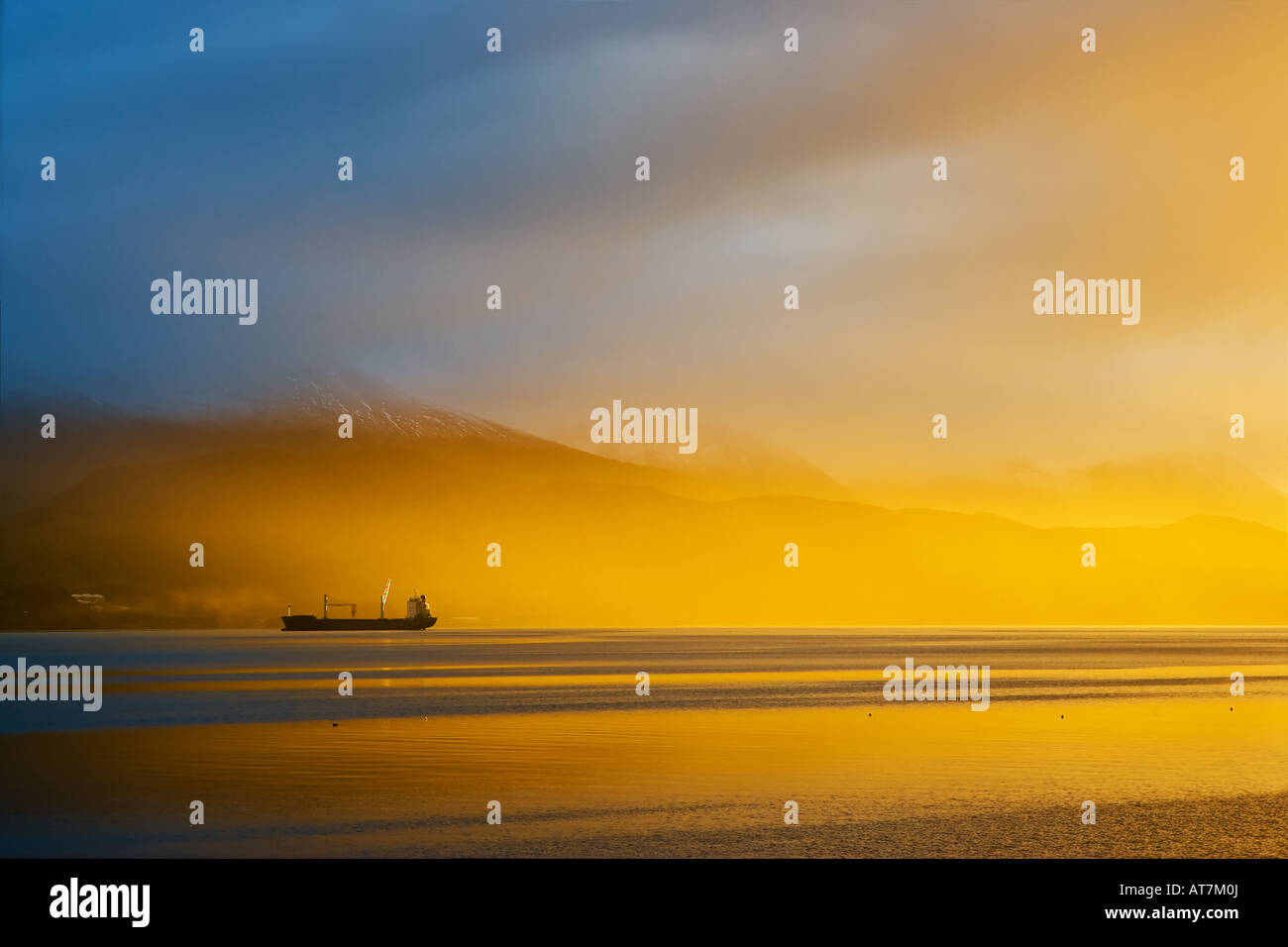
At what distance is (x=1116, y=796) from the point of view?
3459cm

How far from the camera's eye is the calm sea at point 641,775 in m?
28.2

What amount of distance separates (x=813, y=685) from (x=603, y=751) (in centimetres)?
4660

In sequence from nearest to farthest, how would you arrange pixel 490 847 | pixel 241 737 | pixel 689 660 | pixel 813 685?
pixel 490 847 → pixel 241 737 → pixel 813 685 → pixel 689 660

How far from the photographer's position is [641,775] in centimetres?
3800

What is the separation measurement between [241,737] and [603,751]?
1518 cm

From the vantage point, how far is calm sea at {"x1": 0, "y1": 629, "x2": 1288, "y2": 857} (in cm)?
2819
